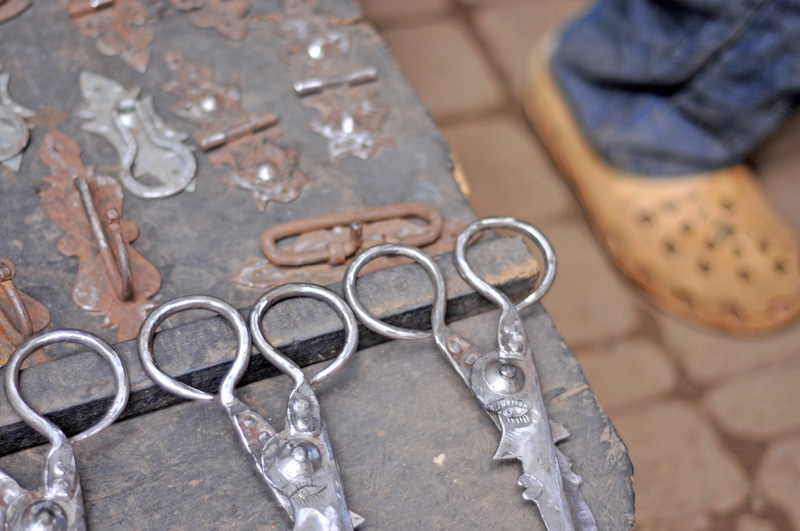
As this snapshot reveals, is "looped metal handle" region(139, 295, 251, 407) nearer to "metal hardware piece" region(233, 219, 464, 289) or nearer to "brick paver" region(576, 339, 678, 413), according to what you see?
"metal hardware piece" region(233, 219, 464, 289)

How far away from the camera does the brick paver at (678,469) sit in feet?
4.16

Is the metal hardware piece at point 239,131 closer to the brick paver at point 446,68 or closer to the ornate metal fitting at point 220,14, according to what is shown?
the ornate metal fitting at point 220,14

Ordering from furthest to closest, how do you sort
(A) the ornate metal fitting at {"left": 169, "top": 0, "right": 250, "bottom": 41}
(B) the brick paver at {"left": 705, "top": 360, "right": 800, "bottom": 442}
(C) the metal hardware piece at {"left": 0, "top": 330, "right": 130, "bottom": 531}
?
(B) the brick paver at {"left": 705, "top": 360, "right": 800, "bottom": 442} < (A) the ornate metal fitting at {"left": 169, "top": 0, "right": 250, "bottom": 41} < (C) the metal hardware piece at {"left": 0, "top": 330, "right": 130, "bottom": 531}

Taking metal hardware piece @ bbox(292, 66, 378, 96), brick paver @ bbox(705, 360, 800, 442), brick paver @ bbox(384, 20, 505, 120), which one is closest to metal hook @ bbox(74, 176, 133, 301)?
metal hardware piece @ bbox(292, 66, 378, 96)

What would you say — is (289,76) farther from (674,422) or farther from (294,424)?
(674,422)

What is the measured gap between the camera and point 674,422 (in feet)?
4.47

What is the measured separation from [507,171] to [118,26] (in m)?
0.93

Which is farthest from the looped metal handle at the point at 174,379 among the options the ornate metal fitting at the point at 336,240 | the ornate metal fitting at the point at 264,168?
the ornate metal fitting at the point at 264,168

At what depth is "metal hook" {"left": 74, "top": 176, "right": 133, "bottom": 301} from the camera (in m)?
0.75

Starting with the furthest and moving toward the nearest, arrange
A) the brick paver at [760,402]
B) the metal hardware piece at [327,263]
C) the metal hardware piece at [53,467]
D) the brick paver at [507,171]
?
the brick paver at [507,171], the brick paver at [760,402], the metal hardware piece at [327,263], the metal hardware piece at [53,467]

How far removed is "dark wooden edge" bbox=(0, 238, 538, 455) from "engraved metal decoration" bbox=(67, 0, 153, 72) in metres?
0.52

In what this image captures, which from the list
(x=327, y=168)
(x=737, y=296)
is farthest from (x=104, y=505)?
(x=737, y=296)

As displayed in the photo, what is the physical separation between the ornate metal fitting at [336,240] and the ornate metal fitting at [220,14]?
0.42 metres

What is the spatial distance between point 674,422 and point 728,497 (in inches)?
6.6
